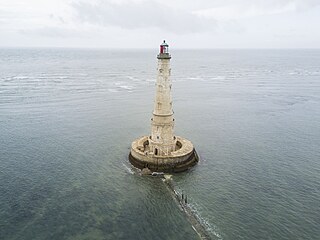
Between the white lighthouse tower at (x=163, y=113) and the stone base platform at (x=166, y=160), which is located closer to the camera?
the white lighthouse tower at (x=163, y=113)

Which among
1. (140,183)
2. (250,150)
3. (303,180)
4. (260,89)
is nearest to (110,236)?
(140,183)

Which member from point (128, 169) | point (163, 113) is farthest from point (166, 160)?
point (163, 113)

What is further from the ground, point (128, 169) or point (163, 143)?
point (163, 143)

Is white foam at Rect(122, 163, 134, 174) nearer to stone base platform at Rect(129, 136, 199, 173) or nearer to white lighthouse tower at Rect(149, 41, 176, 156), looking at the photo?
stone base platform at Rect(129, 136, 199, 173)

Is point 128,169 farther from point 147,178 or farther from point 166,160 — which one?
point 166,160

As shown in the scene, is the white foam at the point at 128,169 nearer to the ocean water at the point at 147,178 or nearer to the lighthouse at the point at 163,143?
the ocean water at the point at 147,178

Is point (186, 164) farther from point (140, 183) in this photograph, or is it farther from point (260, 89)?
point (260, 89)

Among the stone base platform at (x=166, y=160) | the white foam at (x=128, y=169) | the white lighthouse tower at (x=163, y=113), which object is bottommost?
the white foam at (x=128, y=169)

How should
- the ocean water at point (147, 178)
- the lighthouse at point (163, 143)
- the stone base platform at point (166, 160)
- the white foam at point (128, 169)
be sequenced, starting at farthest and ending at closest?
1. the white foam at point (128, 169)
2. the stone base platform at point (166, 160)
3. the lighthouse at point (163, 143)
4. the ocean water at point (147, 178)

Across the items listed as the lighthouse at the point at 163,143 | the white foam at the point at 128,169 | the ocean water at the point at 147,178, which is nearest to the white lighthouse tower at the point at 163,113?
the lighthouse at the point at 163,143

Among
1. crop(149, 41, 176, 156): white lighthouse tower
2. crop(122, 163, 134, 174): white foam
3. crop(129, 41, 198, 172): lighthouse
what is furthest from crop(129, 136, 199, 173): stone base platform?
crop(149, 41, 176, 156): white lighthouse tower
